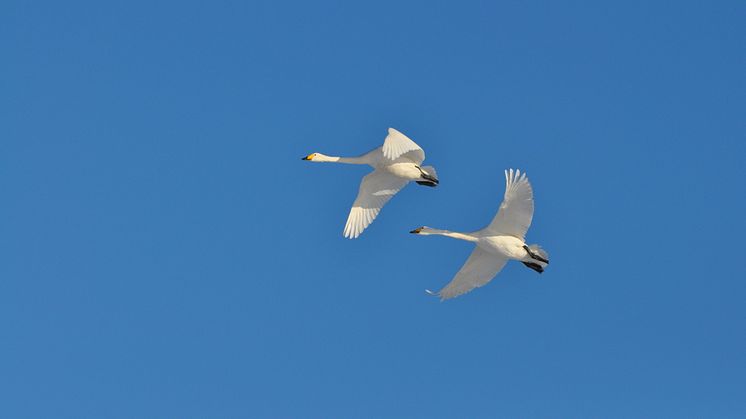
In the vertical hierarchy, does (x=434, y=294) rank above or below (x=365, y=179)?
below

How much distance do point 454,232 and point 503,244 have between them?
1.80 m

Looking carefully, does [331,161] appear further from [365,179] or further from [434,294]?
[434,294]

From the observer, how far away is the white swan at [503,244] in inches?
1457

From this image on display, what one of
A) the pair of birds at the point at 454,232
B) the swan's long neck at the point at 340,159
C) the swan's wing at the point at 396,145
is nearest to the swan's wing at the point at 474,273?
the pair of birds at the point at 454,232

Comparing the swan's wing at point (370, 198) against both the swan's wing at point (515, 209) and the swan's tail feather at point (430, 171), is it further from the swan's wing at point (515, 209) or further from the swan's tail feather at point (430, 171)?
the swan's wing at point (515, 209)

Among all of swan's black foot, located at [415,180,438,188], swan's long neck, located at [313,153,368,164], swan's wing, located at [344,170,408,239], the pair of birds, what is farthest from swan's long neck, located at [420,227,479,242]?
swan's long neck, located at [313,153,368,164]

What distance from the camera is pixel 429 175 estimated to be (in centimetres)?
4012

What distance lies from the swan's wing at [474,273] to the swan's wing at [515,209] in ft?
3.81

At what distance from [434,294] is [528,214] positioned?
3263 millimetres

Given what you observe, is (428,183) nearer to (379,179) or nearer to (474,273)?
(379,179)

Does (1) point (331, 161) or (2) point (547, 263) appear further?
(1) point (331, 161)

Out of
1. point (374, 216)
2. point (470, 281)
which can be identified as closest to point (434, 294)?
point (470, 281)

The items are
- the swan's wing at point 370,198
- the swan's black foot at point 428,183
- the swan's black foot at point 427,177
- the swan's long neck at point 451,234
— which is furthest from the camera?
the swan's wing at point 370,198

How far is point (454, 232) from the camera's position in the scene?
38906mm
